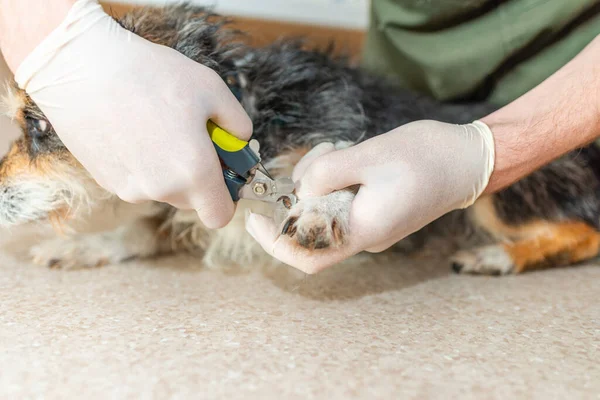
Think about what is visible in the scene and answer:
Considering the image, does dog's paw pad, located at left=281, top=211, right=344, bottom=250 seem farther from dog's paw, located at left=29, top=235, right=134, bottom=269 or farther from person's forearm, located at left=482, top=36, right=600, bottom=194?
dog's paw, located at left=29, top=235, right=134, bottom=269

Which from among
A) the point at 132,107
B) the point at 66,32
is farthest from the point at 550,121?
the point at 66,32

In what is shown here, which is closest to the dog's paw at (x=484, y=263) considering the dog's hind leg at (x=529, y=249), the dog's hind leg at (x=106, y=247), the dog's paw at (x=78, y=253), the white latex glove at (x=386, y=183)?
the dog's hind leg at (x=529, y=249)

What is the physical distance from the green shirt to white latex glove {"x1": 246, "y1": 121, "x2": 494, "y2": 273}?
83 cm

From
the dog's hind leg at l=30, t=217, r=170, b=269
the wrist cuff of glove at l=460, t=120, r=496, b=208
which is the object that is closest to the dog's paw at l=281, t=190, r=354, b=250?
the wrist cuff of glove at l=460, t=120, r=496, b=208

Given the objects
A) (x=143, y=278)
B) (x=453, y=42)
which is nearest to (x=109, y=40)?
(x=143, y=278)

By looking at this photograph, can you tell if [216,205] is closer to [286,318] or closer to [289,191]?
[289,191]

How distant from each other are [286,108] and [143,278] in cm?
72

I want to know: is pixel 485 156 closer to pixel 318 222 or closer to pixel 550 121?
pixel 550 121

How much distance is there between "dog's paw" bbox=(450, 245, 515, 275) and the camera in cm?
189

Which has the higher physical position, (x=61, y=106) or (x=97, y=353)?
(x=61, y=106)

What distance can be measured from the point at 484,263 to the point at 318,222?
3.07 feet

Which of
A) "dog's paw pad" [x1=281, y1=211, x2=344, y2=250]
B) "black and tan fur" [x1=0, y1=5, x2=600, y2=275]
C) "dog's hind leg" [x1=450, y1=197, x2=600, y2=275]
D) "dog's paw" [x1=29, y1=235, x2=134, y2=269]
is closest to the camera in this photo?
"dog's paw pad" [x1=281, y1=211, x2=344, y2=250]

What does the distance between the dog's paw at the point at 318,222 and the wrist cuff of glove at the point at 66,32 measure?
664 mm

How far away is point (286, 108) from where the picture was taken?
67.9 inches
